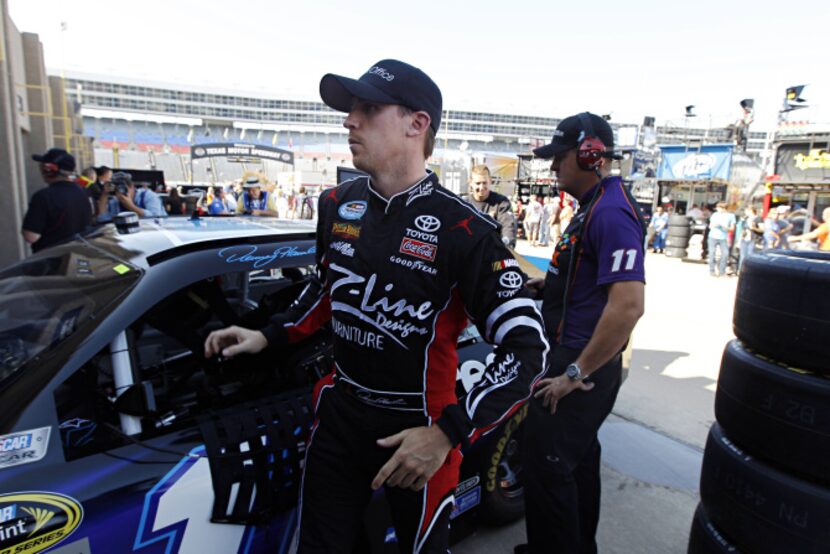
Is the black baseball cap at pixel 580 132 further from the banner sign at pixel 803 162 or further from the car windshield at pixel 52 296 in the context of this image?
the banner sign at pixel 803 162

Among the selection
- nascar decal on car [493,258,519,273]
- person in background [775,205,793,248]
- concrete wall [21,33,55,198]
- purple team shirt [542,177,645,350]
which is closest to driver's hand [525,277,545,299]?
purple team shirt [542,177,645,350]

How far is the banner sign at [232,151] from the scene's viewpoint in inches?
862

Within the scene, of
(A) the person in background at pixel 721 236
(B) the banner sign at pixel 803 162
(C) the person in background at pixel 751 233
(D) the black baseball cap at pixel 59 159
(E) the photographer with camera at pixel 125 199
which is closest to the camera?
(D) the black baseball cap at pixel 59 159

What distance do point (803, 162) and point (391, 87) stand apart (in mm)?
18490

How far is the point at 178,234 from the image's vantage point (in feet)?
7.04

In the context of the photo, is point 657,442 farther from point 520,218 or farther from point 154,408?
point 520,218

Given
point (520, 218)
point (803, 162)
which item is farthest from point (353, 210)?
point (520, 218)

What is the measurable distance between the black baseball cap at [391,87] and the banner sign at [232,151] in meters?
22.2

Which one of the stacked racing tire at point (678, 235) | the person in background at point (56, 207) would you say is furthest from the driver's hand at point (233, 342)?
the stacked racing tire at point (678, 235)

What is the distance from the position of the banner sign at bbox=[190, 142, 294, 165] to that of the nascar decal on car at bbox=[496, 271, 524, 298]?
22595mm

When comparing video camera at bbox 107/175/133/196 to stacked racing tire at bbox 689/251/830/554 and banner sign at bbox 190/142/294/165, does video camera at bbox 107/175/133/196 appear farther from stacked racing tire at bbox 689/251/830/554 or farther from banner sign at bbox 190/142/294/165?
banner sign at bbox 190/142/294/165

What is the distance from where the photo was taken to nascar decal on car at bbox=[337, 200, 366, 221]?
5.33ft

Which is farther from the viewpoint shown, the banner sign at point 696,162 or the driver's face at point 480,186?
the banner sign at point 696,162

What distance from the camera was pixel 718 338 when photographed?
659 centimetres
